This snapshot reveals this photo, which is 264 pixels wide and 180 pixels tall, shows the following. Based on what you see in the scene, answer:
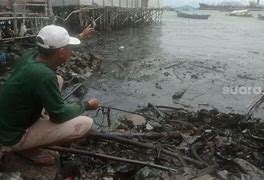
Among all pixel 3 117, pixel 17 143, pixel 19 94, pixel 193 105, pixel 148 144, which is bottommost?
pixel 193 105

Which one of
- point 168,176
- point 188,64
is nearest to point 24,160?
point 168,176

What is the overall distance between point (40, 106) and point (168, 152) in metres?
2.28

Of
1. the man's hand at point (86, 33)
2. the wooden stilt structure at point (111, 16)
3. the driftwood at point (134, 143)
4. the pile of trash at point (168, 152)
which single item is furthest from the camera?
the wooden stilt structure at point (111, 16)

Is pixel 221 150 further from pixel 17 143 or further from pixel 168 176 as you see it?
pixel 17 143

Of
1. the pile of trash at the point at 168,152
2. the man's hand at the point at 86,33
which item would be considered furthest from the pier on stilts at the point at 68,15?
the pile of trash at the point at 168,152

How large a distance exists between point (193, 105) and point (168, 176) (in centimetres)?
593

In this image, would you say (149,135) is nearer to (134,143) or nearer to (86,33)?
(134,143)

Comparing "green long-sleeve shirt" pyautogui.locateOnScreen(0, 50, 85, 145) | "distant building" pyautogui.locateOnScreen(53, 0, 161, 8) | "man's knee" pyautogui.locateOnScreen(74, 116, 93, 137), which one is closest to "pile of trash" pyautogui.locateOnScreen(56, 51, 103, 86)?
"man's knee" pyautogui.locateOnScreen(74, 116, 93, 137)

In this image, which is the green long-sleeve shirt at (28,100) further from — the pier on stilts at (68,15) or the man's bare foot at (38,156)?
the pier on stilts at (68,15)

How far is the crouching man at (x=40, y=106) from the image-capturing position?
3881 mm

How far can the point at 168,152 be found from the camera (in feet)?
18.3

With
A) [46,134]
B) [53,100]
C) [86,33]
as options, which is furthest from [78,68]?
[53,100]

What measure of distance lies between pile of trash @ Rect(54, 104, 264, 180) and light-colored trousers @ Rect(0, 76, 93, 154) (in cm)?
55

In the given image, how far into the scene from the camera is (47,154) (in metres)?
4.69
